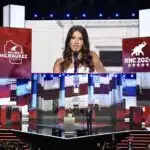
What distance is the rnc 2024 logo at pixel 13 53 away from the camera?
11875mm

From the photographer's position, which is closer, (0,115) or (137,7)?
(0,115)

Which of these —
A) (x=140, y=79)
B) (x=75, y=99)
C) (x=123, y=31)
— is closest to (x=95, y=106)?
(x=75, y=99)

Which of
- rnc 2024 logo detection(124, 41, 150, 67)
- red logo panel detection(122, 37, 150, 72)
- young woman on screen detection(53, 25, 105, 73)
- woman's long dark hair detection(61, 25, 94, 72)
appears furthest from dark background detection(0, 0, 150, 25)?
rnc 2024 logo detection(124, 41, 150, 67)

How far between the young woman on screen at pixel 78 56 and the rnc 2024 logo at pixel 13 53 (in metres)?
1.01

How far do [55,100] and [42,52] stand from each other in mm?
1392

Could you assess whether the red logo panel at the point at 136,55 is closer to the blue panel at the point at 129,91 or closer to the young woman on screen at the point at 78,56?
the blue panel at the point at 129,91

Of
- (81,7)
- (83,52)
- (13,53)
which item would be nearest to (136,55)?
(83,52)

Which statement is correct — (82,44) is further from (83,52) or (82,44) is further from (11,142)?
(11,142)

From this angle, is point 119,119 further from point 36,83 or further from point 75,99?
point 36,83

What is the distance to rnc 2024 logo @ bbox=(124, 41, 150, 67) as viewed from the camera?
11789 millimetres

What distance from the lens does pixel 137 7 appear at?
40.7ft

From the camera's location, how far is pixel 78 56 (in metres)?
12.6

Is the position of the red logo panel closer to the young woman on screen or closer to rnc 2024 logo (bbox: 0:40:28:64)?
the young woman on screen

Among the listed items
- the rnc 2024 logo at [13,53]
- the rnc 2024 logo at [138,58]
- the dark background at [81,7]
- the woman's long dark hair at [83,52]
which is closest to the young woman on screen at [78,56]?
the woman's long dark hair at [83,52]
